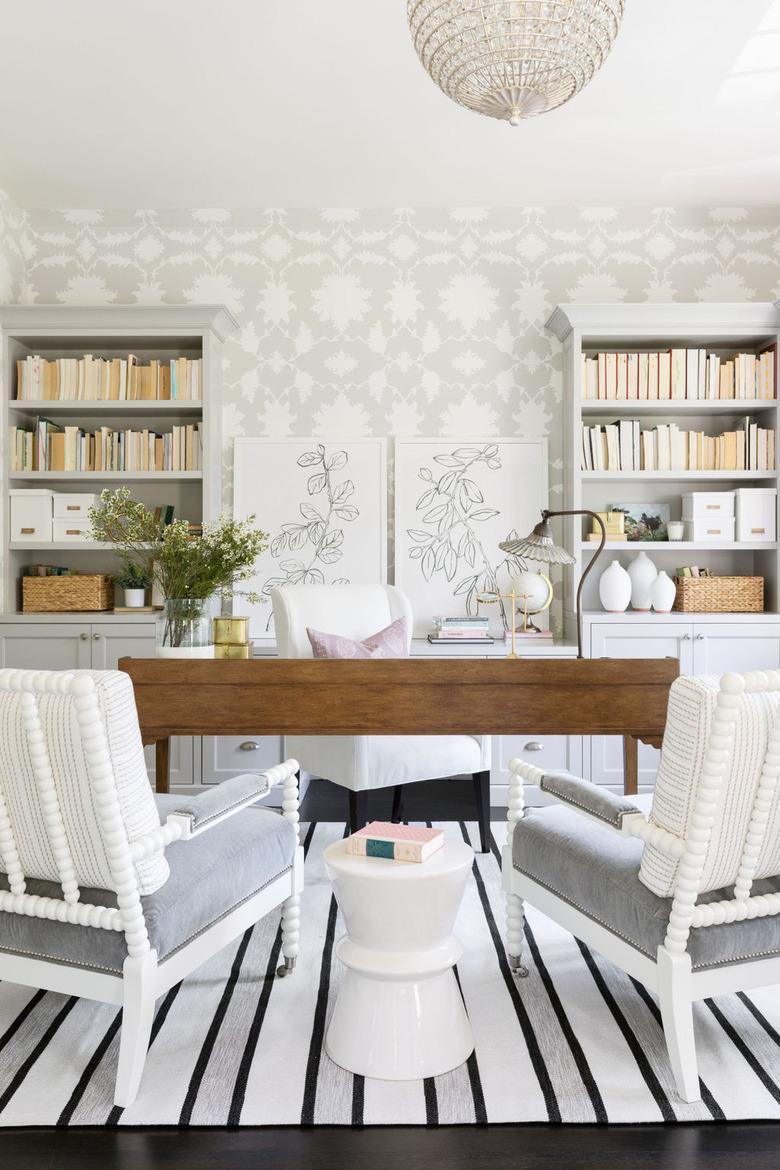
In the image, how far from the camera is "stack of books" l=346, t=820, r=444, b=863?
1.87m

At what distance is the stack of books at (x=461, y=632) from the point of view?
412 centimetres

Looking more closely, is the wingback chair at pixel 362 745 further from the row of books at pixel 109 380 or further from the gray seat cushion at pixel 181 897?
the row of books at pixel 109 380

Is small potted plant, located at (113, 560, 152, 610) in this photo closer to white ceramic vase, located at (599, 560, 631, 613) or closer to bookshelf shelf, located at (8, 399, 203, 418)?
bookshelf shelf, located at (8, 399, 203, 418)

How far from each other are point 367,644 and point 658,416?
81.9 inches

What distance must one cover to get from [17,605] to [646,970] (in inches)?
135

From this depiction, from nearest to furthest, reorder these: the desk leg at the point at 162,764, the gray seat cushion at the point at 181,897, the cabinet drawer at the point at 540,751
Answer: the gray seat cushion at the point at 181,897
the desk leg at the point at 162,764
the cabinet drawer at the point at 540,751

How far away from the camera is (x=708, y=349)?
4.37 meters

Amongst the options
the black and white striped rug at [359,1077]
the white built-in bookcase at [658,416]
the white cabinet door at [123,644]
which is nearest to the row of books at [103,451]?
the white cabinet door at [123,644]

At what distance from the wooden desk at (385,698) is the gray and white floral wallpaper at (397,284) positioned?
224 cm

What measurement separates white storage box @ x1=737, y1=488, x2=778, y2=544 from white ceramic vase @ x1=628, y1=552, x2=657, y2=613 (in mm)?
447

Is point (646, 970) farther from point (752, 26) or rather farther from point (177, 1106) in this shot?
point (752, 26)

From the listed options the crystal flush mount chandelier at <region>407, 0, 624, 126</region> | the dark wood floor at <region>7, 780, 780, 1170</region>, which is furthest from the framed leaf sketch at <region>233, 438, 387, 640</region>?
the dark wood floor at <region>7, 780, 780, 1170</region>

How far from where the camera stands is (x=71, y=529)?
4188 millimetres

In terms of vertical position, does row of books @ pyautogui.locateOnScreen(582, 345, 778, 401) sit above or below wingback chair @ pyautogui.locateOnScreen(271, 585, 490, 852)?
above
